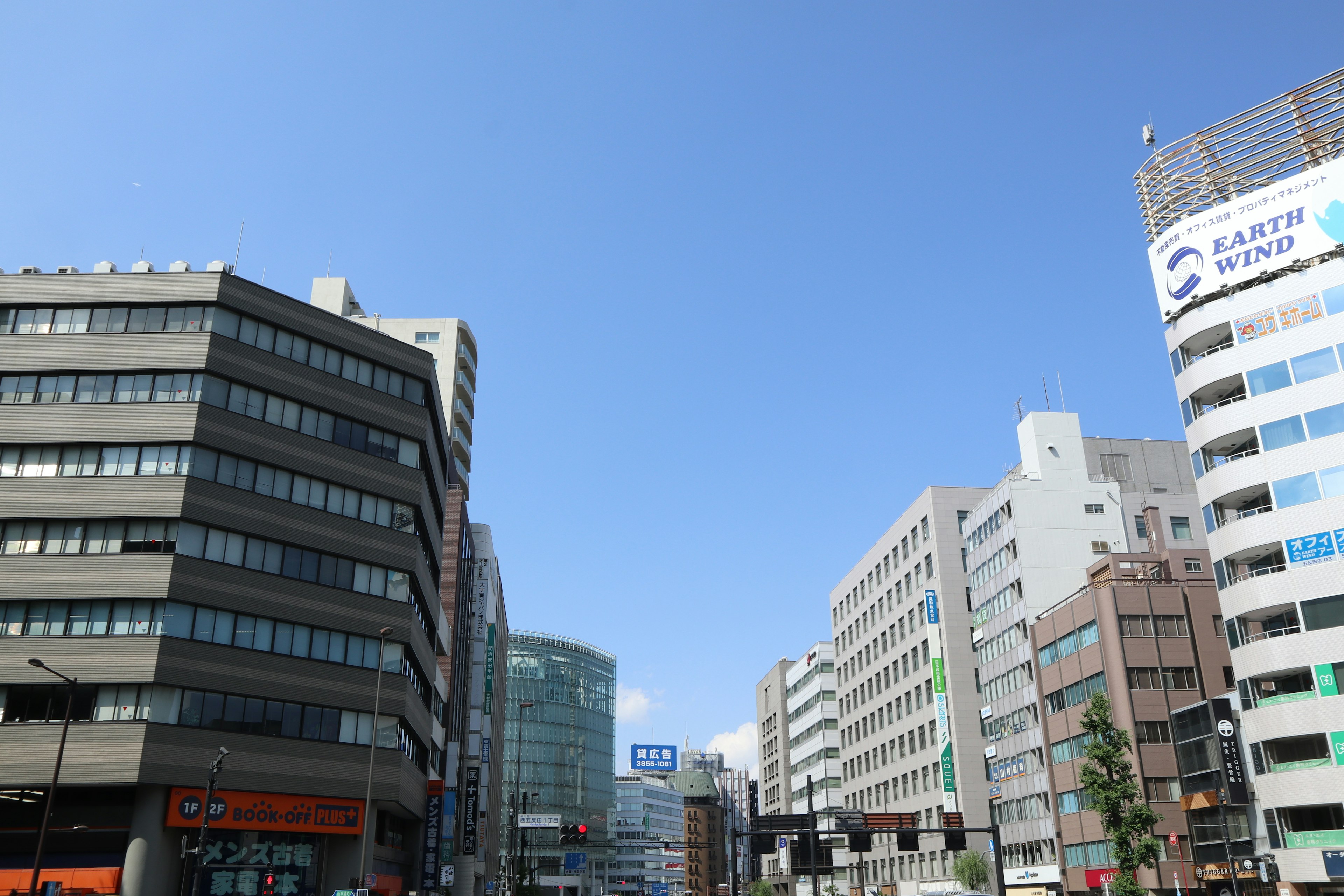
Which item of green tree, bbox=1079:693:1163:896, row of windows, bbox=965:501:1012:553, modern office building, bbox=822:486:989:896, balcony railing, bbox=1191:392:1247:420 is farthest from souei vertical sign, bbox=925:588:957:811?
balcony railing, bbox=1191:392:1247:420

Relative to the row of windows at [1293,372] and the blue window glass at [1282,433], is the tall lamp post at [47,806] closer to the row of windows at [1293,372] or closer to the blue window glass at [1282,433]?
the blue window glass at [1282,433]

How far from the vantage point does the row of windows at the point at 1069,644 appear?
6819 centimetres

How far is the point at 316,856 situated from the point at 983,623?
60.4 metres

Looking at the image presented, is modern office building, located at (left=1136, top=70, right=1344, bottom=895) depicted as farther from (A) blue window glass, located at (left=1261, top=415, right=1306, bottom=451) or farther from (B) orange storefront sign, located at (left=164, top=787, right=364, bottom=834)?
(B) orange storefront sign, located at (left=164, top=787, right=364, bottom=834)

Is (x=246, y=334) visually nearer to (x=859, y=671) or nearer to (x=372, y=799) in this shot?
(x=372, y=799)

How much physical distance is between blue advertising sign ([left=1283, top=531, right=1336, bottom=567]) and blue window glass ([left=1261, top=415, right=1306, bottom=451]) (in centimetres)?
502

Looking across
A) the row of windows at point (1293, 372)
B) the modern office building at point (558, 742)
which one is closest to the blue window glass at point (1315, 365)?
the row of windows at point (1293, 372)

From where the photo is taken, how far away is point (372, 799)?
50906 millimetres

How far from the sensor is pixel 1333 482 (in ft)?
168

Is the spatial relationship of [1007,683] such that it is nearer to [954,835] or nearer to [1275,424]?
[954,835]

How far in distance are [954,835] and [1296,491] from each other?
25.7 metres

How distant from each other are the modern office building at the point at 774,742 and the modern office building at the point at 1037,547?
69715 mm

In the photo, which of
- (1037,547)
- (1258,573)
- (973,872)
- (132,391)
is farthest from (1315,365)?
(132,391)

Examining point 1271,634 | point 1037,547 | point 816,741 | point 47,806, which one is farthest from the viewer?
point 816,741
